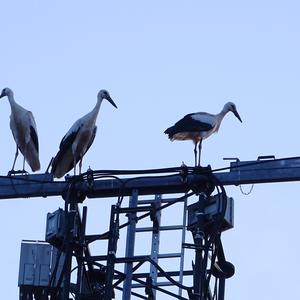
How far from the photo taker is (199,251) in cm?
1222

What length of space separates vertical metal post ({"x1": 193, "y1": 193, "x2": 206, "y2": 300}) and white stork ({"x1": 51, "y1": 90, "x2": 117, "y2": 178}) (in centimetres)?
349

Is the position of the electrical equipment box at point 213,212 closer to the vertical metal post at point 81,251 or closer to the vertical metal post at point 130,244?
the vertical metal post at point 130,244

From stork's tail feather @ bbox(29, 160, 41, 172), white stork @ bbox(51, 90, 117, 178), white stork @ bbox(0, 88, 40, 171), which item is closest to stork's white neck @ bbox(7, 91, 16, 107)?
white stork @ bbox(0, 88, 40, 171)

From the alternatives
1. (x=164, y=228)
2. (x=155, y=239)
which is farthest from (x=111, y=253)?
(x=164, y=228)

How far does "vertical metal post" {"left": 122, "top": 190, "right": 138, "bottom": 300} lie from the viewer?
1208 centimetres

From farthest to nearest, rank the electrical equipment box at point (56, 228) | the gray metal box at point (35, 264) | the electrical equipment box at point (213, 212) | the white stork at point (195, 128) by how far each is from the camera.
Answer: the white stork at point (195, 128), the gray metal box at point (35, 264), the electrical equipment box at point (56, 228), the electrical equipment box at point (213, 212)

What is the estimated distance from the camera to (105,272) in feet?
41.5

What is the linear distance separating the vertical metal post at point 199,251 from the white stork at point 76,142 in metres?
3.49

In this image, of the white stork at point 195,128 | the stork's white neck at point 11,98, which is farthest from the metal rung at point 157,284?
the stork's white neck at point 11,98

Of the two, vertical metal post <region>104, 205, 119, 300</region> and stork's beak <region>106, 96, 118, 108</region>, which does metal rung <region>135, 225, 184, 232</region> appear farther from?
stork's beak <region>106, 96, 118, 108</region>

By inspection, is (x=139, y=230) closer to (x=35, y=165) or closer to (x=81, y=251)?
(x=81, y=251)

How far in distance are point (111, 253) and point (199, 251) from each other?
861 mm

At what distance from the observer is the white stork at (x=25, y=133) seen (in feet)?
64.1

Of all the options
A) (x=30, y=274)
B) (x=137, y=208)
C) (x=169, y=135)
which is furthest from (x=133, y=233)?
(x=169, y=135)
